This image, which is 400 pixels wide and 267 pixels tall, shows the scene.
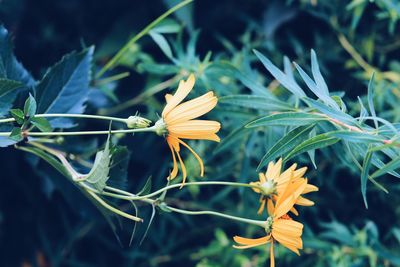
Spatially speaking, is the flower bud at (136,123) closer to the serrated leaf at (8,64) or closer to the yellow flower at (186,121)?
the yellow flower at (186,121)

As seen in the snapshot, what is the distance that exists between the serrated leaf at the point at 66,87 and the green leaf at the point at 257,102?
0.19 metres

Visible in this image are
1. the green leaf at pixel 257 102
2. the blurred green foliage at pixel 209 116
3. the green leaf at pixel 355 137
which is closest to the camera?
the green leaf at pixel 355 137

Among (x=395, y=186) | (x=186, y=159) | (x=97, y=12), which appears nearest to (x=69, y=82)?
(x=186, y=159)

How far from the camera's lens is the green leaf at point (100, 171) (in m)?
→ 0.54

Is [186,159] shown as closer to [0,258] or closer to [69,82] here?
[69,82]

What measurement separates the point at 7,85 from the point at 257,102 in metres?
0.28

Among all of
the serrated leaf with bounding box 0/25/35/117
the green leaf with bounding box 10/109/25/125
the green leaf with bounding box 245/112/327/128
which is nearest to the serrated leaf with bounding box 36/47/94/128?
the serrated leaf with bounding box 0/25/35/117

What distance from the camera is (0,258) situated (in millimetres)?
986

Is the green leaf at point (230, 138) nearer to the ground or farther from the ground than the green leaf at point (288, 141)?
nearer to the ground

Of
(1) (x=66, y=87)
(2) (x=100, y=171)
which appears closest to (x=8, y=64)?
(1) (x=66, y=87)

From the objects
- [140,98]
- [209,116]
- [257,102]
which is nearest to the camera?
[257,102]

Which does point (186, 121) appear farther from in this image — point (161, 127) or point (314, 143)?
point (314, 143)

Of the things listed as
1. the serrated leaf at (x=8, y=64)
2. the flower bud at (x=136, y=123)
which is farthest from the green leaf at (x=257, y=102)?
the serrated leaf at (x=8, y=64)

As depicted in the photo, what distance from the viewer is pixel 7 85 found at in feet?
1.94
